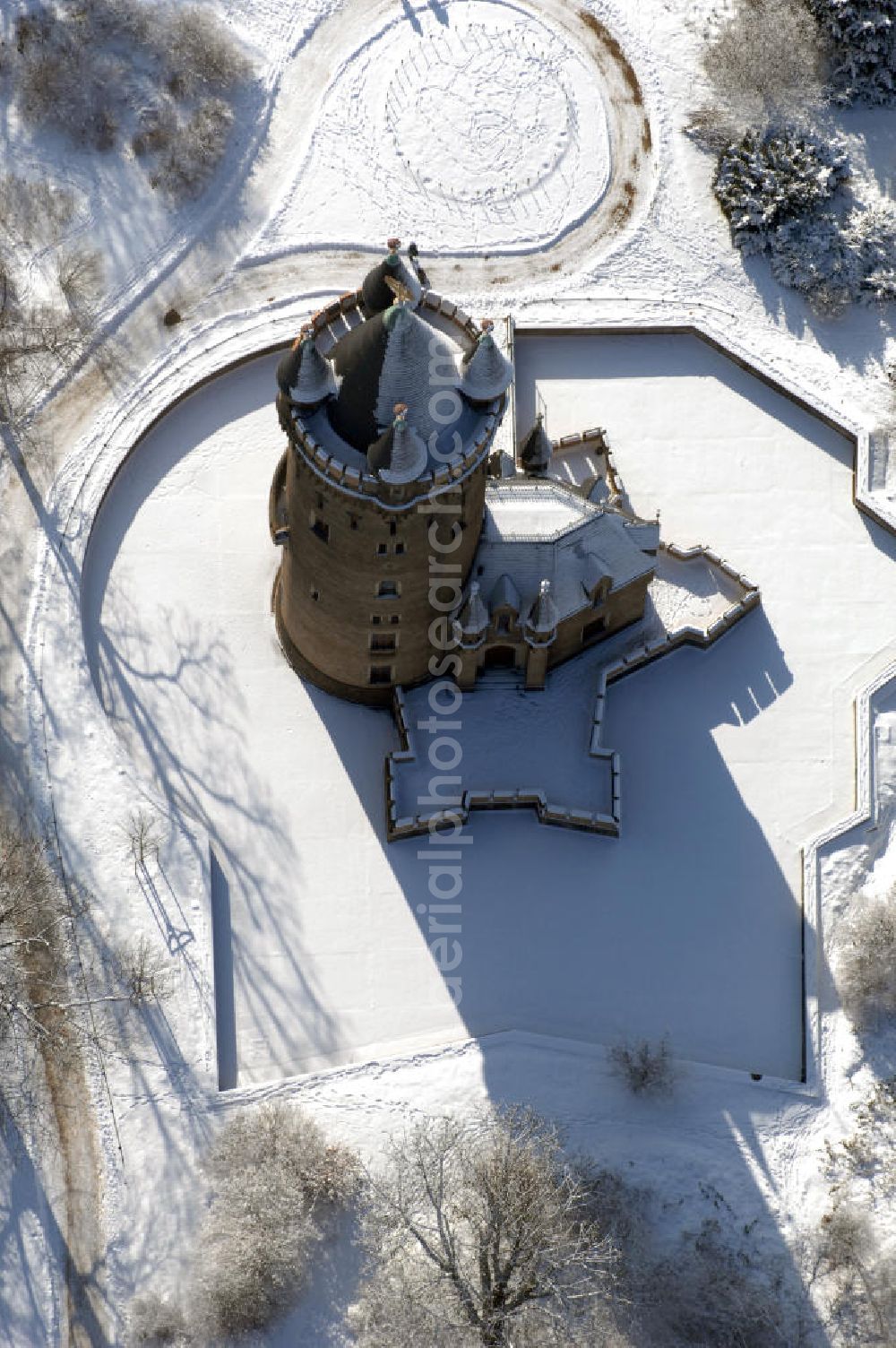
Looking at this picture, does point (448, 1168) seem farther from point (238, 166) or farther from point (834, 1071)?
point (238, 166)

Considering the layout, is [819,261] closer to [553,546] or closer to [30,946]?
[553,546]

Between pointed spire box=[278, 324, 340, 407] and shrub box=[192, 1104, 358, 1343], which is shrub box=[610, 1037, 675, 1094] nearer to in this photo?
shrub box=[192, 1104, 358, 1343]

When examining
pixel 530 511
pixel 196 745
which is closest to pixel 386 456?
pixel 530 511

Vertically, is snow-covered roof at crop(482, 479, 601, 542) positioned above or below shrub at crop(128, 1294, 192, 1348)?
above

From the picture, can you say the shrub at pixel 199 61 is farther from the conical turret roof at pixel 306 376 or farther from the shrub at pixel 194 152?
the conical turret roof at pixel 306 376

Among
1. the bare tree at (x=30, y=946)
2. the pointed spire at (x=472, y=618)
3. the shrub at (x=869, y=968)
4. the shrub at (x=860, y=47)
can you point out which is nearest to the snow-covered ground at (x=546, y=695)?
the shrub at (x=869, y=968)

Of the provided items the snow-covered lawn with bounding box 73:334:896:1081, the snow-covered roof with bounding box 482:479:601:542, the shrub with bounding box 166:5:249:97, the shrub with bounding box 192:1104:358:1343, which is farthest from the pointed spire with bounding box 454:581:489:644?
the shrub with bounding box 166:5:249:97

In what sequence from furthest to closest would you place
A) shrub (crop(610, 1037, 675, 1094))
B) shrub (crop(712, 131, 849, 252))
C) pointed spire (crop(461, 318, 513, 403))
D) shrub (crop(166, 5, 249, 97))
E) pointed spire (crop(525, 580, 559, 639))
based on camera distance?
1. shrub (crop(166, 5, 249, 97))
2. shrub (crop(712, 131, 849, 252))
3. pointed spire (crop(525, 580, 559, 639))
4. shrub (crop(610, 1037, 675, 1094))
5. pointed spire (crop(461, 318, 513, 403))
